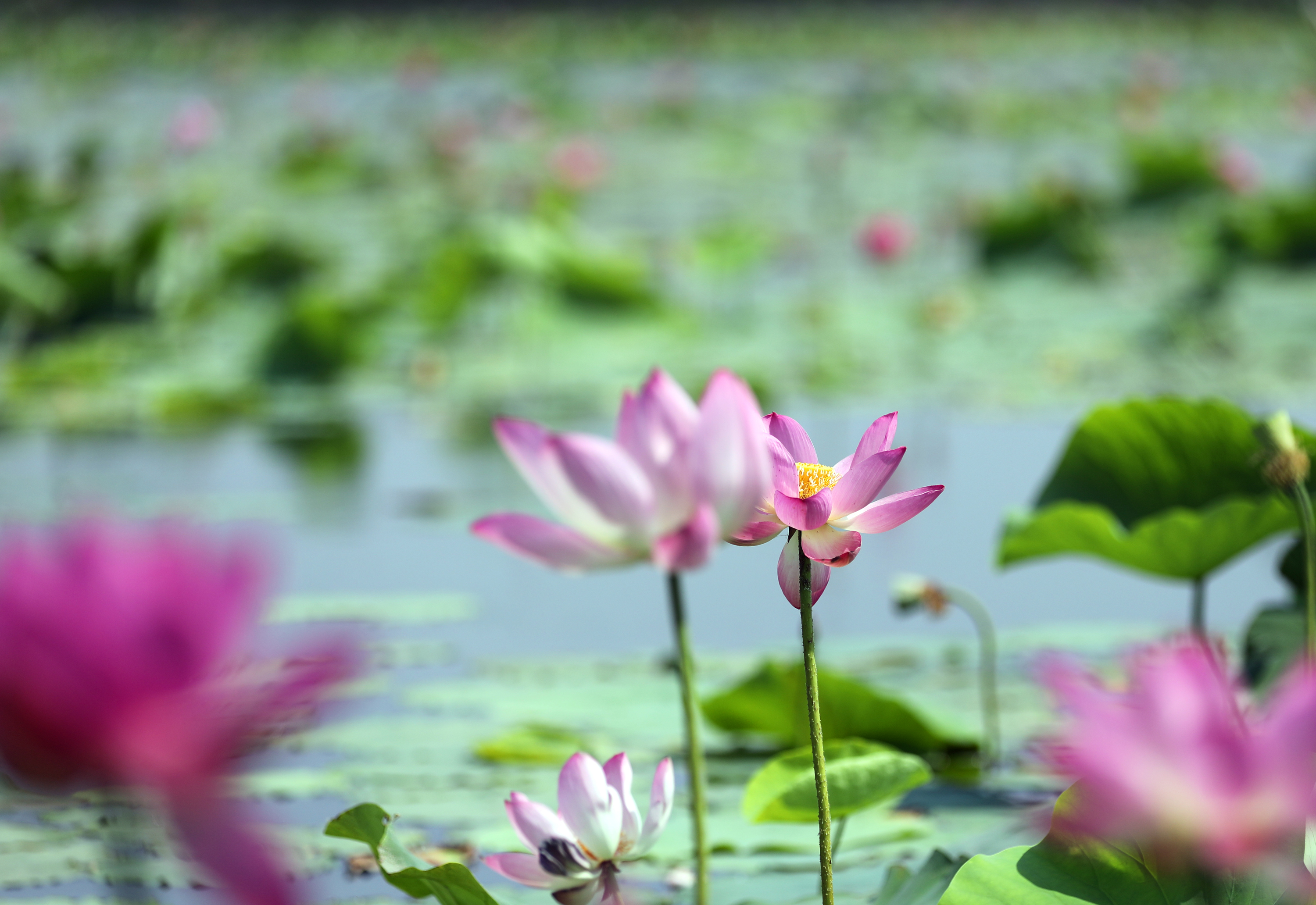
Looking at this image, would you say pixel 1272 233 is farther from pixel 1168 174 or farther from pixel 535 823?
pixel 535 823

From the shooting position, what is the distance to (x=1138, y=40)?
541 inches

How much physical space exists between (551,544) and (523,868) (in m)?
0.17

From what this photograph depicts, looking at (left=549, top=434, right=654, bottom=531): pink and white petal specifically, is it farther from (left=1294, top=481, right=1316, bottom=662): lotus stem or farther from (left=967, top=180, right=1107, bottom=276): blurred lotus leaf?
(left=967, top=180, right=1107, bottom=276): blurred lotus leaf

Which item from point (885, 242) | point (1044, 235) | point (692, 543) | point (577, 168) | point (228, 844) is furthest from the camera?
point (577, 168)

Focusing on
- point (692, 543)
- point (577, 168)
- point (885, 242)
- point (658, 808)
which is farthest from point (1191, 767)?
point (577, 168)

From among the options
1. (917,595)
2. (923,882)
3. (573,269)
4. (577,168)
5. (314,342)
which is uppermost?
(577,168)

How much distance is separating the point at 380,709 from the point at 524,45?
1182cm

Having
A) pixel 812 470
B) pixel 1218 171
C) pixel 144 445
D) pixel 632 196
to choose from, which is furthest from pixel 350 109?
pixel 812 470

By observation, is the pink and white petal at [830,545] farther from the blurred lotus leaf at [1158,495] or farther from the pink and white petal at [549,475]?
the blurred lotus leaf at [1158,495]

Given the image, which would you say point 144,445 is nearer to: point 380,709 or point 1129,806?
point 380,709

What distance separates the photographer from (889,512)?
62 cm

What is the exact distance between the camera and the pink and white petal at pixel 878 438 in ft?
2.12

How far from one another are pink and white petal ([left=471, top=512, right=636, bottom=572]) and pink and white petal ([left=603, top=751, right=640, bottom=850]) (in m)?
0.12

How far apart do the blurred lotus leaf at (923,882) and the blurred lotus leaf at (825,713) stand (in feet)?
0.95
